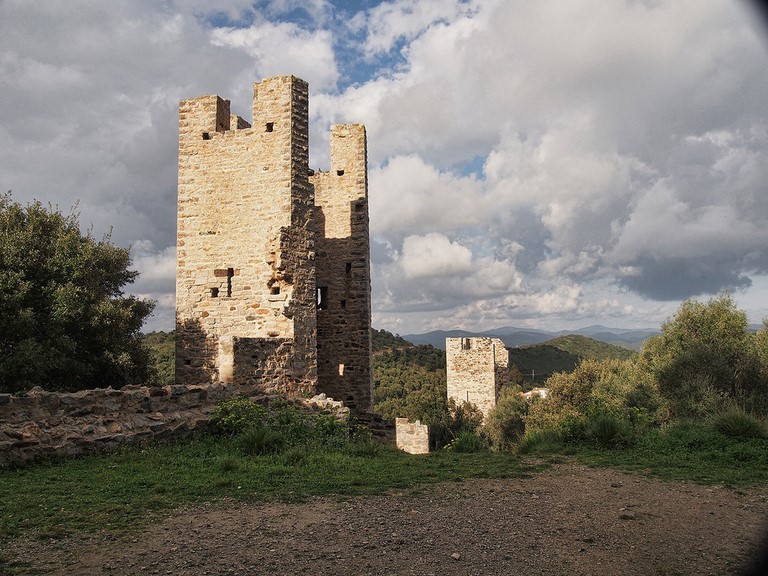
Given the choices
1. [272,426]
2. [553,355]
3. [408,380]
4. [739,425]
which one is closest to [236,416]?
[272,426]

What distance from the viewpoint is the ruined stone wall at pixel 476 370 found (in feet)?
135

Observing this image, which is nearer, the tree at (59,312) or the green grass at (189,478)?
the green grass at (189,478)

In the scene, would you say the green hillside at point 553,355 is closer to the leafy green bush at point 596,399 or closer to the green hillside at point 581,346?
the green hillside at point 581,346

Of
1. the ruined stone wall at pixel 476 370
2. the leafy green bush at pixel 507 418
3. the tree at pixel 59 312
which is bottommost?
the leafy green bush at pixel 507 418

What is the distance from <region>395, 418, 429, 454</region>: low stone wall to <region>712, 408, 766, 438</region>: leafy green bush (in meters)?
6.57

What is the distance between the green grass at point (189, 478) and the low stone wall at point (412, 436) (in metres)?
4.41

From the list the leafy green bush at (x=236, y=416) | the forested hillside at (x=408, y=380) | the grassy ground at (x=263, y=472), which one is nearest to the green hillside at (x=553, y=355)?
the forested hillside at (x=408, y=380)

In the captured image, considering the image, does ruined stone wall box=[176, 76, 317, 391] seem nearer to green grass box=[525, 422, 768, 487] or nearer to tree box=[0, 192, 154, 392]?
tree box=[0, 192, 154, 392]

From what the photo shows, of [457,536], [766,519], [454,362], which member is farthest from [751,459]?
[454,362]

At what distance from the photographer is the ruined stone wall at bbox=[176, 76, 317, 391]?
12.9m

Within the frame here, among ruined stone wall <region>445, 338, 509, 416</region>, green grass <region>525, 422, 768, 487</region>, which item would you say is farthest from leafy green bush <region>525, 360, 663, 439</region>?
ruined stone wall <region>445, 338, 509, 416</region>

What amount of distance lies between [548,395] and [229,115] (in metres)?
23.5

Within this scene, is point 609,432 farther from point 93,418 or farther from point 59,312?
point 59,312

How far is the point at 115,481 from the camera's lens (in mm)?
6605
